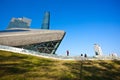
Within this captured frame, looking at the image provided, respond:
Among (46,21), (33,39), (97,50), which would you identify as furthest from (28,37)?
(46,21)

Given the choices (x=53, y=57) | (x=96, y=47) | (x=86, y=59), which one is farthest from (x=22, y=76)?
(x=96, y=47)

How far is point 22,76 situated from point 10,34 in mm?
30390

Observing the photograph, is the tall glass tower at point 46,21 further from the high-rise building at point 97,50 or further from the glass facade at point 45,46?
the high-rise building at point 97,50

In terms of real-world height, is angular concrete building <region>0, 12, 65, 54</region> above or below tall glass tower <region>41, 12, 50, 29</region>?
below

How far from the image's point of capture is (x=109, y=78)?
19.0 meters

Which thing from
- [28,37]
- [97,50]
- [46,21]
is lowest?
[97,50]

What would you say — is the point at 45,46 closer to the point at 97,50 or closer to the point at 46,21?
the point at 97,50

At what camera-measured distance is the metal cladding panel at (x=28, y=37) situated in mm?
42800

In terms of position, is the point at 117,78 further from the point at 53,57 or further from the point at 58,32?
the point at 58,32

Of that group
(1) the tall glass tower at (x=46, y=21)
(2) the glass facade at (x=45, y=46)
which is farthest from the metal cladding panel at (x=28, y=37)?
(1) the tall glass tower at (x=46, y=21)

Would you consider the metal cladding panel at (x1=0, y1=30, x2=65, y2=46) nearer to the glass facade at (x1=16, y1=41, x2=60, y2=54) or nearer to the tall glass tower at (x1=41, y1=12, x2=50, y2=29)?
the glass facade at (x1=16, y1=41, x2=60, y2=54)

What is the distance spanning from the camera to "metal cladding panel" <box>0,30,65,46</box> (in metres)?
42.8

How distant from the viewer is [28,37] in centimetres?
4656

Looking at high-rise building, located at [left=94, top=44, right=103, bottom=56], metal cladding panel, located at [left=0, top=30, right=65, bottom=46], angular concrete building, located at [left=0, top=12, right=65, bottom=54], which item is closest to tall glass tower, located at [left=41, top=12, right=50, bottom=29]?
angular concrete building, located at [left=0, top=12, right=65, bottom=54]
